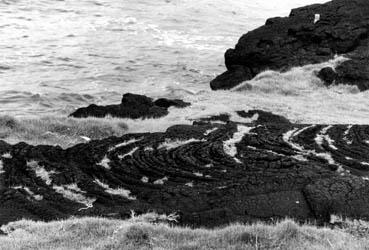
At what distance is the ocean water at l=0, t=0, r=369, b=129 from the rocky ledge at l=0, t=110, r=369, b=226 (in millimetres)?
6838

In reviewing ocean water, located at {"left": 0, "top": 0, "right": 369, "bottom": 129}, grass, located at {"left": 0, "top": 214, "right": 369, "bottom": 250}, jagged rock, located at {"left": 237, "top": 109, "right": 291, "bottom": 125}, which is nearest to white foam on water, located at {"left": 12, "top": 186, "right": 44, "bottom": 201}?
grass, located at {"left": 0, "top": 214, "right": 369, "bottom": 250}

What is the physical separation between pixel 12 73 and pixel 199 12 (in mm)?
40726

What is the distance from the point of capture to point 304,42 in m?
45.7

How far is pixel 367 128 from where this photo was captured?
73.5ft

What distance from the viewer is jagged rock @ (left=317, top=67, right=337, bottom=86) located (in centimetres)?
3909

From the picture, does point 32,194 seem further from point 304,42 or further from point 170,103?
point 304,42

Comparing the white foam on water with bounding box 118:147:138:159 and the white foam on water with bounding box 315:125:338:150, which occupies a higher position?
the white foam on water with bounding box 315:125:338:150

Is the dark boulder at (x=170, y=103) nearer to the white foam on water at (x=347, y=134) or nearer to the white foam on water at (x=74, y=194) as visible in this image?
the white foam on water at (x=347, y=134)

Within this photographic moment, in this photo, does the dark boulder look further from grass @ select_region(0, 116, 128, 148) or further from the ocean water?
grass @ select_region(0, 116, 128, 148)

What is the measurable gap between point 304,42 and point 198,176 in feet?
107

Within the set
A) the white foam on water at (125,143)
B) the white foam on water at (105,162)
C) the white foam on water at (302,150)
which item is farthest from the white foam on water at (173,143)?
the white foam on water at (302,150)

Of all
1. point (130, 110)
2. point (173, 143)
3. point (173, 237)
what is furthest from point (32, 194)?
point (130, 110)

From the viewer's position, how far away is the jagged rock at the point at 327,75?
39094 mm

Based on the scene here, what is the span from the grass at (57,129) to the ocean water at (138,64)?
5.11 ft
